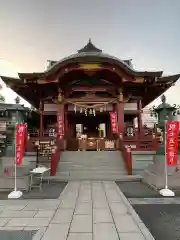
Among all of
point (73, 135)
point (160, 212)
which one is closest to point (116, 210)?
point (160, 212)

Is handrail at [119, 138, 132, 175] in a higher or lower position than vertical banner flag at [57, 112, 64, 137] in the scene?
lower

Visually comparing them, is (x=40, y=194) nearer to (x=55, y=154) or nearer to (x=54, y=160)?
(x=54, y=160)

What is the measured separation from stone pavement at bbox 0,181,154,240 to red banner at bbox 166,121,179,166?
2544mm

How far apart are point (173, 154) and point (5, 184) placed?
21.3 feet

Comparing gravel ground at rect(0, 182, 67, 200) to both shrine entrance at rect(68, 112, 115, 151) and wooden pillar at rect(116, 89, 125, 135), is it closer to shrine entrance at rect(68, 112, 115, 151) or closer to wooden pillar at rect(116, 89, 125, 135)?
wooden pillar at rect(116, 89, 125, 135)

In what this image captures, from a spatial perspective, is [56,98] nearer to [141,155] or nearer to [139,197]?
[141,155]

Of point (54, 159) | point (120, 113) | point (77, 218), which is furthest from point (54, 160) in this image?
point (77, 218)

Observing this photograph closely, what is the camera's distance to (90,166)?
11.9 m

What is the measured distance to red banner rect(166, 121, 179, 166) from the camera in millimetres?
7984

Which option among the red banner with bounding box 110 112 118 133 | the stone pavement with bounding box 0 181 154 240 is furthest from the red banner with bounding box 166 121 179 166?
the red banner with bounding box 110 112 118 133

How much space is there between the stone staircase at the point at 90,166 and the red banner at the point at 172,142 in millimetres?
2993

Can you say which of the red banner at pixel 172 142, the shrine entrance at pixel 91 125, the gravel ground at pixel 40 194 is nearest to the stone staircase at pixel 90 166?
the gravel ground at pixel 40 194

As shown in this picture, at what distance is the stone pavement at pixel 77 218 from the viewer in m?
3.82

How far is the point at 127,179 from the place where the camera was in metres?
9.92
